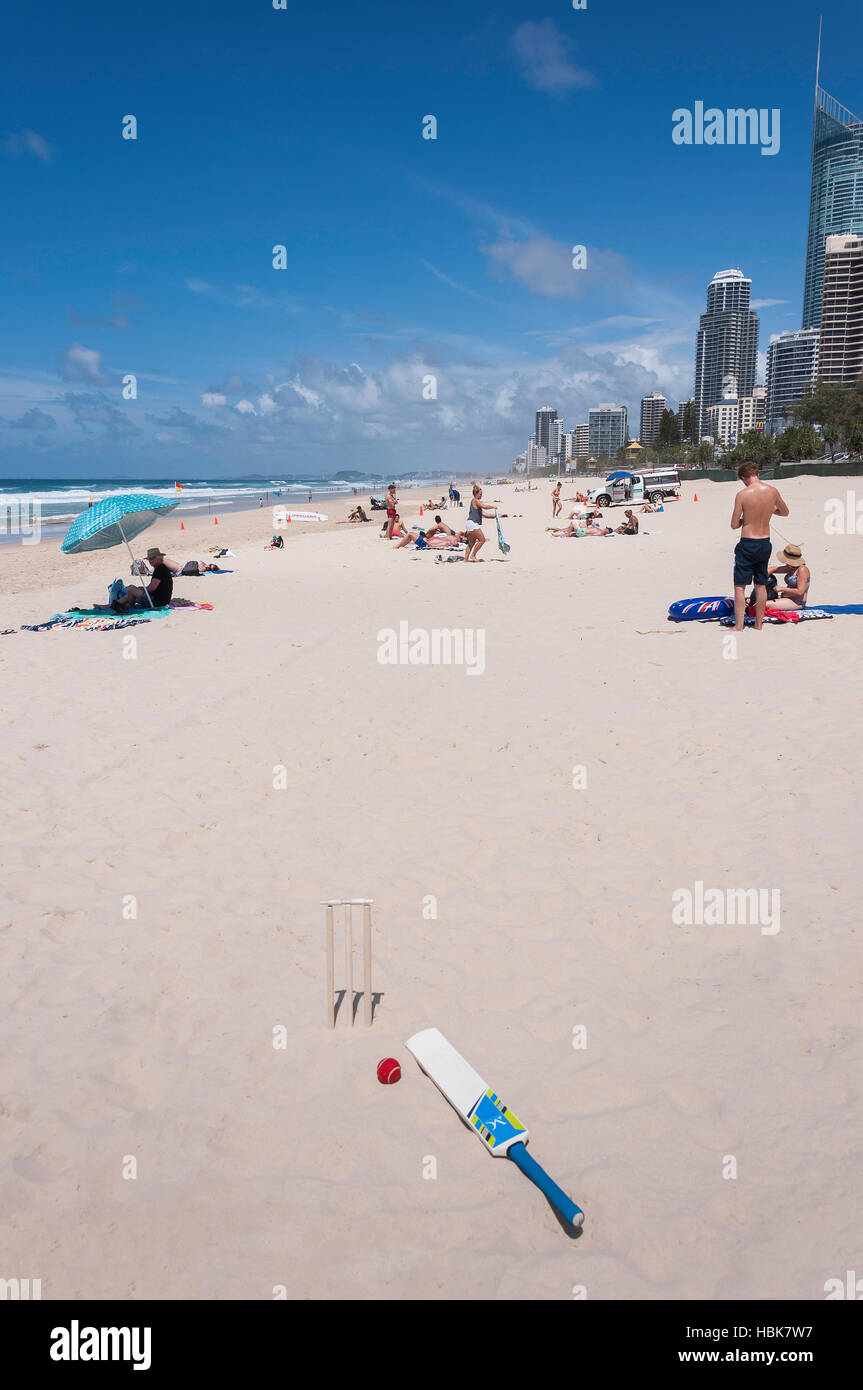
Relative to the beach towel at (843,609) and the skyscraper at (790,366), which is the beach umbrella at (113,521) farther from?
the skyscraper at (790,366)

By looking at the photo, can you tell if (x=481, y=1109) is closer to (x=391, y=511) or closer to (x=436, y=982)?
(x=436, y=982)

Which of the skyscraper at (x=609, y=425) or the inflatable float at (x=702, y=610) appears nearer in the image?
the inflatable float at (x=702, y=610)

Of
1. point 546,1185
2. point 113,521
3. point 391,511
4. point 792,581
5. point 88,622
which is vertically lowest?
point 546,1185

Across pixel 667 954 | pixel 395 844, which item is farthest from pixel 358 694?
pixel 667 954

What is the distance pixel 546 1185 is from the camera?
2377 millimetres

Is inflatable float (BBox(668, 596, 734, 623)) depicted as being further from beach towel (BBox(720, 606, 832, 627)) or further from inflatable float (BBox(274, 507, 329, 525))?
inflatable float (BBox(274, 507, 329, 525))

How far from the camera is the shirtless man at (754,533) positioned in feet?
26.6

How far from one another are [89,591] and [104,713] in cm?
873

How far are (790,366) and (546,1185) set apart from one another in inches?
6761

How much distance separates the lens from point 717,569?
13844mm
